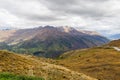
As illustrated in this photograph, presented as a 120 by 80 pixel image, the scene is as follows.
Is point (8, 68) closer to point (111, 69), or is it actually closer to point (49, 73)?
point (49, 73)

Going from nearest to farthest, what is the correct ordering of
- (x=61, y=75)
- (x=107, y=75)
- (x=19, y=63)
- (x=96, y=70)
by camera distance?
(x=61, y=75) < (x=19, y=63) < (x=107, y=75) < (x=96, y=70)

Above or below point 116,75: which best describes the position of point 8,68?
above

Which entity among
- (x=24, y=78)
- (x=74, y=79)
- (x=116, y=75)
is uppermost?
(x=24, y=78)

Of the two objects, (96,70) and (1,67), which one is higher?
(1,67)

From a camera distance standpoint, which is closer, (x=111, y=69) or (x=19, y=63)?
(x=19, y=63)

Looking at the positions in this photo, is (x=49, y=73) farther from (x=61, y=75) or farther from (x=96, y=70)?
(x=96, y=70)

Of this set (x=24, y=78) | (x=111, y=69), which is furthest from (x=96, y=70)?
(x=24, y=78)

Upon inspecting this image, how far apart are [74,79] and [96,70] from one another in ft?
182

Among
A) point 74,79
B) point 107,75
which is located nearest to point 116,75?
point 107,75

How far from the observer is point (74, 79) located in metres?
42.1

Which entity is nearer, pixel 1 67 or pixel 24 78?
pixel 24 78

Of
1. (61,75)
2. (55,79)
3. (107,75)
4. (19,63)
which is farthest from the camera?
(107,75)

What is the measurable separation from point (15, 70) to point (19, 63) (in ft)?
15.0

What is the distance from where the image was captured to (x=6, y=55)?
48000mm
